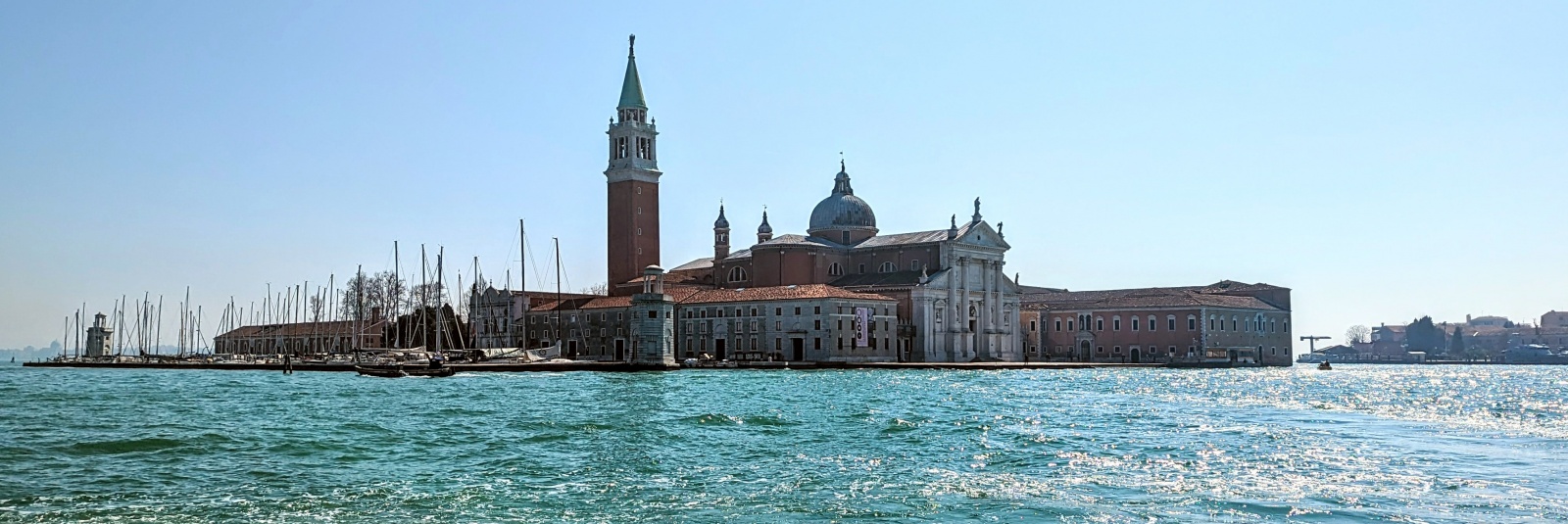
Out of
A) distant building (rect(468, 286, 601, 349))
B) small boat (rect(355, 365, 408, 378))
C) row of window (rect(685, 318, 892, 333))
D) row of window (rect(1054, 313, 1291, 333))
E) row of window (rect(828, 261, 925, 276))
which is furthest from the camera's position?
row of window (rect(1054, 313, 1291, 333))

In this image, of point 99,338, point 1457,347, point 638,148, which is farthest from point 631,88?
point 1457,347

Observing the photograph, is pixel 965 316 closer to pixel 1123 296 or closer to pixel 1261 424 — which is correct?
pixel 1123 296

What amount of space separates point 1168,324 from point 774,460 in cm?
7133

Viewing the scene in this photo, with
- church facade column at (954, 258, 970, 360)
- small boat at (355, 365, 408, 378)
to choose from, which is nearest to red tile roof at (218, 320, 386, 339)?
small boat at (355, 365, 408, 378)

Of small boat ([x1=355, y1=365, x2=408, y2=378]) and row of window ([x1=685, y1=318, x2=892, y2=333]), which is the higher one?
row of window ([x1=685, y1=318, x2=892, y2=333])

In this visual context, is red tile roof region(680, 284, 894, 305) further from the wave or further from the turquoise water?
the wave

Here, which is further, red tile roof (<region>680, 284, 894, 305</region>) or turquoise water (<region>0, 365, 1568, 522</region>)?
red tile roof (<region>680, 284, 894, 305</region>)

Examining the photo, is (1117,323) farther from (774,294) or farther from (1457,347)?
(1457,347)

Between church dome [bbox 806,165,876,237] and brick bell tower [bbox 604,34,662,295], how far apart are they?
9.34m

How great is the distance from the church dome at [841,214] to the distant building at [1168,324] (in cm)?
1287

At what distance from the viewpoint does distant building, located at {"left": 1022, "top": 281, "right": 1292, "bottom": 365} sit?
86.6m

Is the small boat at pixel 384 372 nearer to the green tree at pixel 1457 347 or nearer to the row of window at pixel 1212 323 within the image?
the row of window at pixel 1212 323

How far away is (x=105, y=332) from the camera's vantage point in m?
97.0

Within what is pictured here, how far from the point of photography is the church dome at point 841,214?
84250mm
